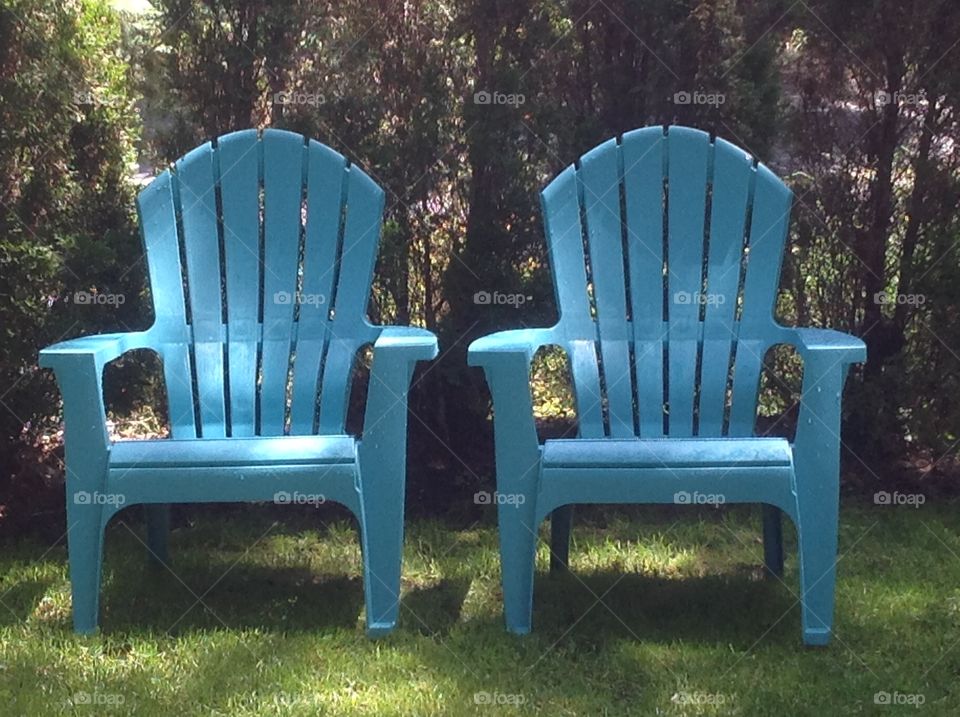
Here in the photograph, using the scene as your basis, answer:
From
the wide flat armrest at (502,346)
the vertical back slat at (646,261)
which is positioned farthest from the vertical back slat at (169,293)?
the vertical back slat at (646,261)

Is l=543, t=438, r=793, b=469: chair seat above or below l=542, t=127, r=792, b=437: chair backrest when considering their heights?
below

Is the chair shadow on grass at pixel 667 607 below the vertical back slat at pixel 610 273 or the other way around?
below

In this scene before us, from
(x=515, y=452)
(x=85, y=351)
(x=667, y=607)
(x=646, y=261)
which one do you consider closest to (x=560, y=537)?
(x=667, y=607)

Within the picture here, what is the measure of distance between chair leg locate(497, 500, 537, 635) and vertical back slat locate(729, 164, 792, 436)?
2.39 ft

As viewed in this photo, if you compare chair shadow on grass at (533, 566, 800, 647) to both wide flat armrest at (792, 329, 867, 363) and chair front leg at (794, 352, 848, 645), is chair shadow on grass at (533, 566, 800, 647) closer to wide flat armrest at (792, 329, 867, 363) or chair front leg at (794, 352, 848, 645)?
chair front leg at (794, 352, 848, 645)

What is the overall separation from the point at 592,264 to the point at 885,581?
3.96ft

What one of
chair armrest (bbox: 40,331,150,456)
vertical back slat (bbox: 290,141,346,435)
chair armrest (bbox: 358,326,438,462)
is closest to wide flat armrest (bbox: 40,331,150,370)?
chair armrest (bbox: 40,331,150,456)

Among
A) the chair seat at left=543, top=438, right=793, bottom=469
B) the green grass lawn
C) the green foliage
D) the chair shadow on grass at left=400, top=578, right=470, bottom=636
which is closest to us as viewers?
the green grass lawn

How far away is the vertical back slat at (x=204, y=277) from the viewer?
316 cm

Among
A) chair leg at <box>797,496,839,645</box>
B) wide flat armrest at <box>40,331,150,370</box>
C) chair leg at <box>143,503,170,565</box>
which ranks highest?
wide flat armrest at <box>40,331,150,370</box>

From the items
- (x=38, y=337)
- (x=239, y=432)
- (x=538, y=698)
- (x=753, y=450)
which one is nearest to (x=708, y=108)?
(x=753, y=450)

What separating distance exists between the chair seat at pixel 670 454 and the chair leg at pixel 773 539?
0.43 meters

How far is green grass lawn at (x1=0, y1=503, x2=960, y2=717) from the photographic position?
2439mm

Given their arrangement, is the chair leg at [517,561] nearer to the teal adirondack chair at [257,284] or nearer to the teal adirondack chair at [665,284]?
the teal adirondack chair at [665,284]
